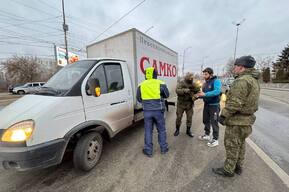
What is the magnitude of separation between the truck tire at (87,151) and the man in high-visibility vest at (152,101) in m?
1.07

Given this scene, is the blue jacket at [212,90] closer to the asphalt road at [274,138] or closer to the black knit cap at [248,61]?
the black knit cap at [248,61]

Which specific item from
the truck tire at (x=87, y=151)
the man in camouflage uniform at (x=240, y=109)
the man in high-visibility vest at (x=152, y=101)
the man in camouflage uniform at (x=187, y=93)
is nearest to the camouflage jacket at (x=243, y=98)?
the man in camouflage uniform at (x=240, y=109)

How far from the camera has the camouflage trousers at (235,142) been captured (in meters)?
2.40

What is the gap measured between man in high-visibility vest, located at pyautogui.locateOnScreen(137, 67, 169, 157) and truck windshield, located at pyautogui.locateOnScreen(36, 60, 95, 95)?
121 cm

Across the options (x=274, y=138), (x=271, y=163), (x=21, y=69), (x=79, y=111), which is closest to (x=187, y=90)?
(x=271, y=163)

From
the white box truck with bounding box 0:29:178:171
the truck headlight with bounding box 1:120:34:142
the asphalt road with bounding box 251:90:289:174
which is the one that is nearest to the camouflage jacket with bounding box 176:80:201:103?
the white box truck with bounding box 0:29:178:171

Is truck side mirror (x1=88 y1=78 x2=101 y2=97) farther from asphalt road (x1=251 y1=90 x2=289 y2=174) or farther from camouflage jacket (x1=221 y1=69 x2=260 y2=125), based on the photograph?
asphalt road (x1=251 y1=90 x2=289 y2=174)

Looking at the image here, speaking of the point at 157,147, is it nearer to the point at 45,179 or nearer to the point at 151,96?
the point at 151,96

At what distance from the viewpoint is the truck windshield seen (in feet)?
8.50

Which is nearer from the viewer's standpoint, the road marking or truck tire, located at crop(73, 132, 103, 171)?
the road marking

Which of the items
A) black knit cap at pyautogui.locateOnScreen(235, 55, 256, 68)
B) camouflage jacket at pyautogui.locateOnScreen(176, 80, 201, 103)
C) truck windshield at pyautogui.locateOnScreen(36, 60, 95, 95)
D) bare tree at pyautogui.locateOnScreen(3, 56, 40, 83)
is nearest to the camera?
black knit cap at pyautogui.locateOnScreen(235, 55, 256, 68)

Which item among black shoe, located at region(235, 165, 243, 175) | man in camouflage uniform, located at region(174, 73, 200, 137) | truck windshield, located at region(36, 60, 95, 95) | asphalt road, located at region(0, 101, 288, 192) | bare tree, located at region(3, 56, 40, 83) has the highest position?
bare tree, located at region(3, 56, 40, 83)

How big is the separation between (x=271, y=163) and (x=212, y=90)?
71.2 inches

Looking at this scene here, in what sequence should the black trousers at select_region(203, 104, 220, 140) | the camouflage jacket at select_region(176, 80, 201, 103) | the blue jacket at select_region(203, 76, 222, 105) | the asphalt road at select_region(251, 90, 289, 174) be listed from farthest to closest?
the camouflage jacket at select_region(176, 80, 201, 103), the black trousers at select_region(203, 104, 220, 140), the blue jacket at select_region(203, 76, 222, 105), the asphalt road at select_region(251, 90, 289, 174)
